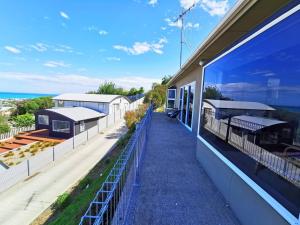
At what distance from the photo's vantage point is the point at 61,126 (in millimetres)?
18766

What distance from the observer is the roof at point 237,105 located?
7.43ft

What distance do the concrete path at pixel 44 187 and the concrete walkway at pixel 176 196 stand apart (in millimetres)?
5728

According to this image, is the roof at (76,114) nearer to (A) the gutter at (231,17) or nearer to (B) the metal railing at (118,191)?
(B) the metal railing at (118,191)

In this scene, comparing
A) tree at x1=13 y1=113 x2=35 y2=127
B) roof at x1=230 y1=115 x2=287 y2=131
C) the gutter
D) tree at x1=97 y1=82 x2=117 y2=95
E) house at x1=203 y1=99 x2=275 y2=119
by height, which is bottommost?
tree at x1=13 y1=113 x2=35 y2=127

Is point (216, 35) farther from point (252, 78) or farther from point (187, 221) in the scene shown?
point (187, 221)

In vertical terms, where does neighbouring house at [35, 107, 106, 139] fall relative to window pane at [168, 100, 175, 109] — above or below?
below

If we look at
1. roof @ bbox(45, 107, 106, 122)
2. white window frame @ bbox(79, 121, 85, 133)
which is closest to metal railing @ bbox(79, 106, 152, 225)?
roof @ bbox(45, 107, 106, 122)

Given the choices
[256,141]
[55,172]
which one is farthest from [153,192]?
[55,172]

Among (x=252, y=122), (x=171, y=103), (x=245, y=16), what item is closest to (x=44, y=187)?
(x=252, y=122)

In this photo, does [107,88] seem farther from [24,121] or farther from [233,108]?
[233,108]

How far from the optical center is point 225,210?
9.28 ft

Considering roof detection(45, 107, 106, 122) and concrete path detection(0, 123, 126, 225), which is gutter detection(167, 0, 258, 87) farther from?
roof detection(45, 107, 106, 122)

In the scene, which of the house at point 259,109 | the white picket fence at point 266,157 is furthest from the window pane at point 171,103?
the white picket fence at point 266,157

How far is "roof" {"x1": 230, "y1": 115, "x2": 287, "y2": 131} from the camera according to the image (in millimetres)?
2128
